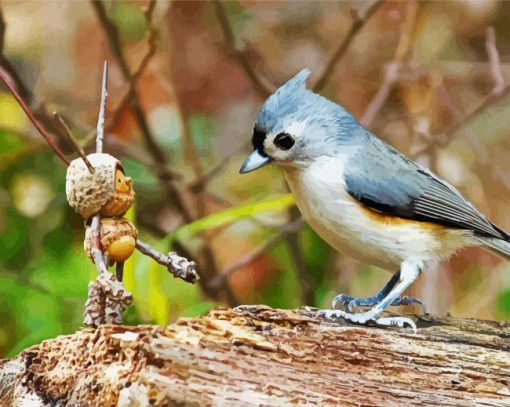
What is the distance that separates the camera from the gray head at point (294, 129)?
40.6 inches

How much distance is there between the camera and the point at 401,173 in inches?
43.1

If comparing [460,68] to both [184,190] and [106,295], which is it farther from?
[106,295]

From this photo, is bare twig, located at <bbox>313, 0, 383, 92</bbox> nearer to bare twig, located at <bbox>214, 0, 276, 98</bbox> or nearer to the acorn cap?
bare twig, located at <bbox>214, 0, 276, 98</bbox>

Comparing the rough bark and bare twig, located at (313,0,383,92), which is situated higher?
bare twig, located at (313,0,383,92)

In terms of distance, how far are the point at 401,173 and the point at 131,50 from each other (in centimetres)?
114

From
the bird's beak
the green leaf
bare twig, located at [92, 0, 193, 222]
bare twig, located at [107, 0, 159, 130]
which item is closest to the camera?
the bird's beak

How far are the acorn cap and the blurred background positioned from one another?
67cm

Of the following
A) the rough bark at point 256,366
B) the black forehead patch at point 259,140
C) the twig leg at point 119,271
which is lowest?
the rough bark at point 256,366

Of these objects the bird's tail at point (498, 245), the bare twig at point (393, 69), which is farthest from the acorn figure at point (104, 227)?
the bare twig at point (393, 69)

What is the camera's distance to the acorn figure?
880 millimetres

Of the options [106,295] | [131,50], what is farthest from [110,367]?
[131,50]

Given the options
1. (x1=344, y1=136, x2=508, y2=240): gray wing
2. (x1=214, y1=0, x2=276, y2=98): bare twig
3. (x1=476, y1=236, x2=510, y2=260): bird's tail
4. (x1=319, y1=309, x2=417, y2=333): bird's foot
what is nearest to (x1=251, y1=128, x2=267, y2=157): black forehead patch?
(x1=344, y1=136, x2=508, y2=240): gray wing

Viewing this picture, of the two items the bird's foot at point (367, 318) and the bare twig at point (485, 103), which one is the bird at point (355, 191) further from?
the bare twig at point (485, 103)

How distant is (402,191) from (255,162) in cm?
22
